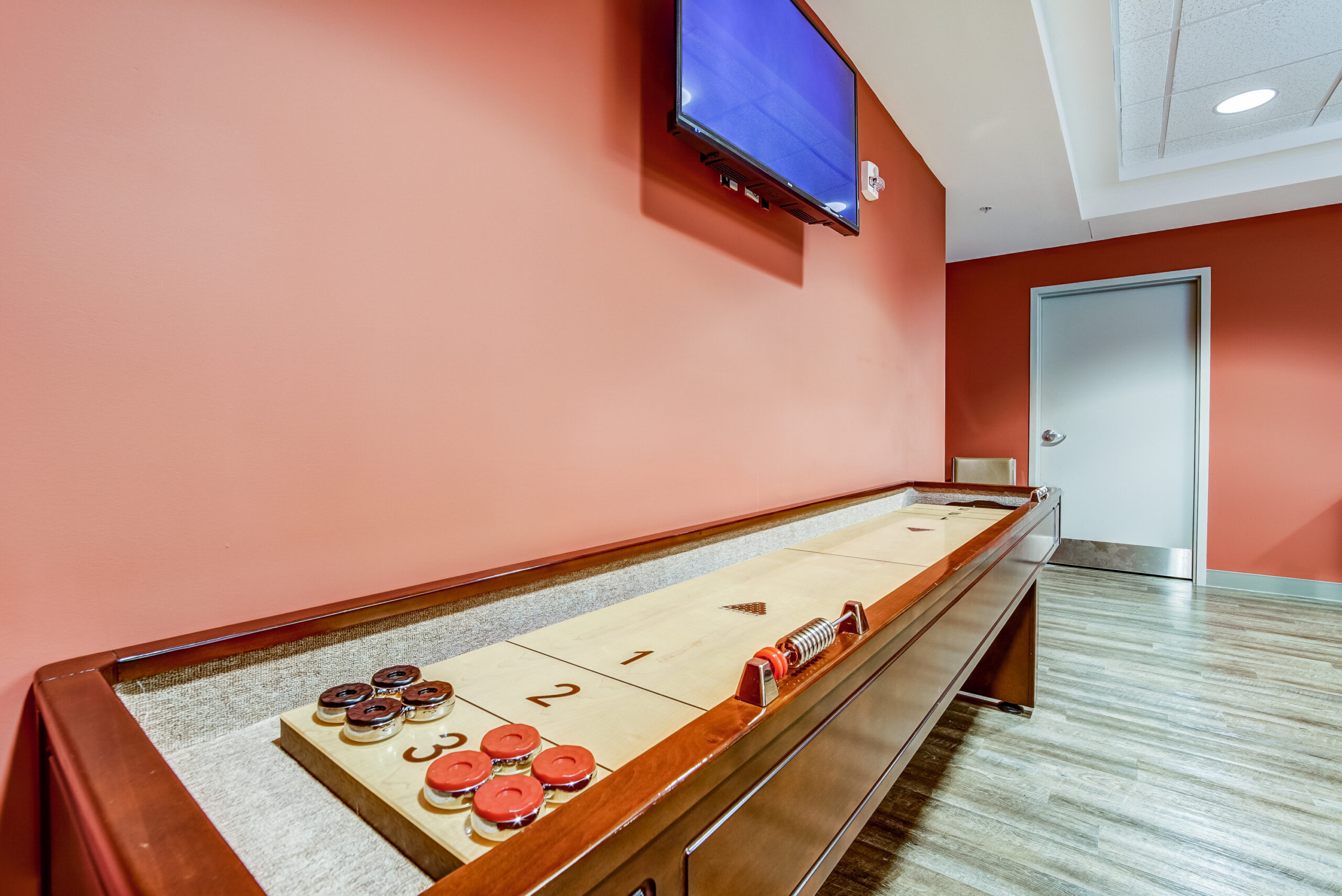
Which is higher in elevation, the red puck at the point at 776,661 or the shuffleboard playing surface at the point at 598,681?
the red puck at the point at 776,661

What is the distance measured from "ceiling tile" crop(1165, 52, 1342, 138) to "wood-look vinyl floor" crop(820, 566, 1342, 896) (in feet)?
9.37

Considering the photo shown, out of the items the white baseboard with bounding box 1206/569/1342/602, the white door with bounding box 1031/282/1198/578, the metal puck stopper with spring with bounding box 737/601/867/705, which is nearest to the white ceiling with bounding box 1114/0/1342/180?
the white door with bounding box 1031/282/1198/578

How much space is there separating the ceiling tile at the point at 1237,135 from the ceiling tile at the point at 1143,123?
16cm

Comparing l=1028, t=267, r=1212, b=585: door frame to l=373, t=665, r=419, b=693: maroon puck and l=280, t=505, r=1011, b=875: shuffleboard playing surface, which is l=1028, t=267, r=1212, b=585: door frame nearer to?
l=280, t=505, r=1011, b=875: shuffleboard playing surface

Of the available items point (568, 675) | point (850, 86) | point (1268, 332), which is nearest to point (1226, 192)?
point (1268, 332)

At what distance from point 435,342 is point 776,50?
140 centimetres

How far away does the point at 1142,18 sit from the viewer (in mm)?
2541

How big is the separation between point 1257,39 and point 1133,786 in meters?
3.19

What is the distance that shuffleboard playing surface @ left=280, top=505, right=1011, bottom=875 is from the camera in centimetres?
52

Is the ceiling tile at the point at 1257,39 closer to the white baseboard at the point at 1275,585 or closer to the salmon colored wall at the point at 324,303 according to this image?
the salmon colored wall at the point at 324,303

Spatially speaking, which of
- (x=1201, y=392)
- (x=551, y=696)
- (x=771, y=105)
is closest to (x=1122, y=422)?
(x=1201, y=392)

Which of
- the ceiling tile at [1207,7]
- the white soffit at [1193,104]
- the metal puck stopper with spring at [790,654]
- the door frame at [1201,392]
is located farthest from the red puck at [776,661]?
the door frame at [1201,392]

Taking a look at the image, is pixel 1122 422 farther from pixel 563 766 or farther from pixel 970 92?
pixel 563 766

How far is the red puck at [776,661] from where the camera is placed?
0.61 meters
